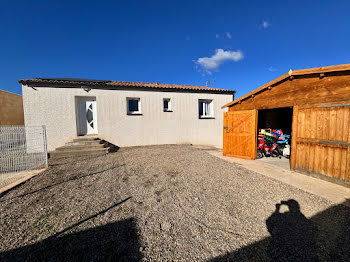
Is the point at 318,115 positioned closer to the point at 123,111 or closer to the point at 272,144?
the point at 272,144

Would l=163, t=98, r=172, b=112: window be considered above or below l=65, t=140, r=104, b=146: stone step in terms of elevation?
above

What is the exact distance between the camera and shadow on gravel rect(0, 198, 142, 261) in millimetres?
1640

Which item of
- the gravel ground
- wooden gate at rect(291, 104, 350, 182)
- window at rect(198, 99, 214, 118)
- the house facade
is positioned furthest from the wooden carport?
the house facade

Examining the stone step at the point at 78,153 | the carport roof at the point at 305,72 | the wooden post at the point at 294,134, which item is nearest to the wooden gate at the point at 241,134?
the carport roof at the point at 305,72

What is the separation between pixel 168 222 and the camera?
225 centimetres

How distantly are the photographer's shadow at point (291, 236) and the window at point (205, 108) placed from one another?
8.39m

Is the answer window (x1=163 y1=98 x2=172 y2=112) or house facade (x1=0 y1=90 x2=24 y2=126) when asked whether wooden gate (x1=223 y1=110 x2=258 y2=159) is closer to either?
window (x1=163 y1=98 x2=172 y2=112)

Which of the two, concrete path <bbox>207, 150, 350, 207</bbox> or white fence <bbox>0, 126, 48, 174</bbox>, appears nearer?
concrete path <bbox>207, 150, 350, 207</bbox>

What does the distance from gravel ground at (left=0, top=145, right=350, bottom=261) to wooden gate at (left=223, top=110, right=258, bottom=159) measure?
7.78 ft

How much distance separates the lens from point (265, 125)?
8.16 metres

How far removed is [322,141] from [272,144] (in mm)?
2834

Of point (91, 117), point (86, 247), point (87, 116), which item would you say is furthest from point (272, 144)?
point (87, 116)

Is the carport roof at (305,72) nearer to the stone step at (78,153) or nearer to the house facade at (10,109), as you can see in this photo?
the stone step at (78,153)

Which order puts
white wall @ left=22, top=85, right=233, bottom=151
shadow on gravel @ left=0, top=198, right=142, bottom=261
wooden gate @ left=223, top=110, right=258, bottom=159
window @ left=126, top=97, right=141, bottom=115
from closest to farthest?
shadow on gravel @ left=0, top=198, right=142, bottom=261 → wooden gate @ left=223, top=110, right=258, bottom=159 → white wall @ left=22, top=85, right=233, bottom=151 → window @ left=126, top=97, right=141, bottom=115
